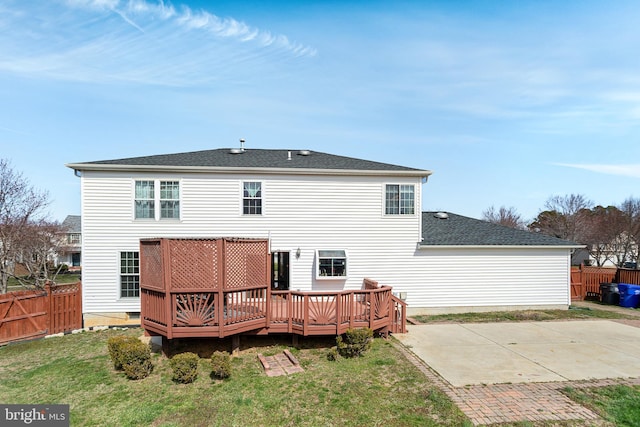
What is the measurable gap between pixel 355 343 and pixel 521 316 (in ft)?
25.0

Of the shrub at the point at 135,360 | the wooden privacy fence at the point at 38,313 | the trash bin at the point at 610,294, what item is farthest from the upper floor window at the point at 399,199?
the wooden privacy fence at the point at 38,313

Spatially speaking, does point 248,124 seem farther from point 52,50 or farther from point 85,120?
point 52,50

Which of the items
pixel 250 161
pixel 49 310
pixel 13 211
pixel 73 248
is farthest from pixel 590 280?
pixel 73 248

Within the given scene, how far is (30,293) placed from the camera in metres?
10.7

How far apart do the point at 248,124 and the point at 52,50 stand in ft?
26.0

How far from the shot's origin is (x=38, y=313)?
1027cm

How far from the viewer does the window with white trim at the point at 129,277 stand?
37.0ft

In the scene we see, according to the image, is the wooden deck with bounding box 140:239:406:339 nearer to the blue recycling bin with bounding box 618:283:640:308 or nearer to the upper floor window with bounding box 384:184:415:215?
the upper floor window with bounding box 384:184:415:215

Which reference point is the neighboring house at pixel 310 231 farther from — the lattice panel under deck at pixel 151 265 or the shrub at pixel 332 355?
the shrub at pixel 332 355

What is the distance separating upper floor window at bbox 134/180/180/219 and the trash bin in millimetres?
18993

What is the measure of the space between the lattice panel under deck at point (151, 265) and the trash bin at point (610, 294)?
61.3 ft

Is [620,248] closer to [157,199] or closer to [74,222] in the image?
[157,199]

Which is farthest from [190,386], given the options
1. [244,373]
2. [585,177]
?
[585,177]

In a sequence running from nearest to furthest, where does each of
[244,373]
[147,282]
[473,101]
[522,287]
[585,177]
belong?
1. [244,373]
2. [147,282]
3. [522,287]
4. [473,101]
5. [585,177]
